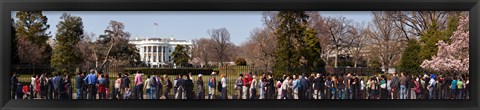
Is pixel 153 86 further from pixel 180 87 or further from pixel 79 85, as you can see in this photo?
pixel 79 85

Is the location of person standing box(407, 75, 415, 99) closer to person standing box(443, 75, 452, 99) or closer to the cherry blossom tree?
person standing box(443, 75, 452, 99)

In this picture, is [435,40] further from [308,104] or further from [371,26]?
[308,104]

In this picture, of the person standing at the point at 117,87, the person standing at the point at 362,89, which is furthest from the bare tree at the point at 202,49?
the person standing at the point at 117,87

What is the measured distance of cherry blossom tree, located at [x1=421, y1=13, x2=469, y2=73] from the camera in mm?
16938

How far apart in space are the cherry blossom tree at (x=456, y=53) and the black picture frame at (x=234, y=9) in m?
10.1

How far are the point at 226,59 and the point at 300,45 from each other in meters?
6.31

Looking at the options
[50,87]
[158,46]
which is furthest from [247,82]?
[158,46]

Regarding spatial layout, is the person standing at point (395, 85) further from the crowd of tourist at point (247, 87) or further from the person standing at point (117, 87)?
the person standing at point (117, 87)

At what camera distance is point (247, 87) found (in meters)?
13.1

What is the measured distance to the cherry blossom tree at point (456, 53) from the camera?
16.9 metres

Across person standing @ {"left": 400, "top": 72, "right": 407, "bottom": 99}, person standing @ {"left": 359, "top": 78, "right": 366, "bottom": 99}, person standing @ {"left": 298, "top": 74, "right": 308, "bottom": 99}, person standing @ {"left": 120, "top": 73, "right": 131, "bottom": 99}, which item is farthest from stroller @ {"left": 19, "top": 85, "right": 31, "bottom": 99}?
person standing @ {"left": 400, "top": 72, "right": 407, "bottom": 99}

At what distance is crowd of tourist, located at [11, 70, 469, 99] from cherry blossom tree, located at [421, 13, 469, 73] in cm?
299

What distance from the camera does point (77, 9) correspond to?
277 inches

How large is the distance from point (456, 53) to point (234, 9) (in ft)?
41.8
